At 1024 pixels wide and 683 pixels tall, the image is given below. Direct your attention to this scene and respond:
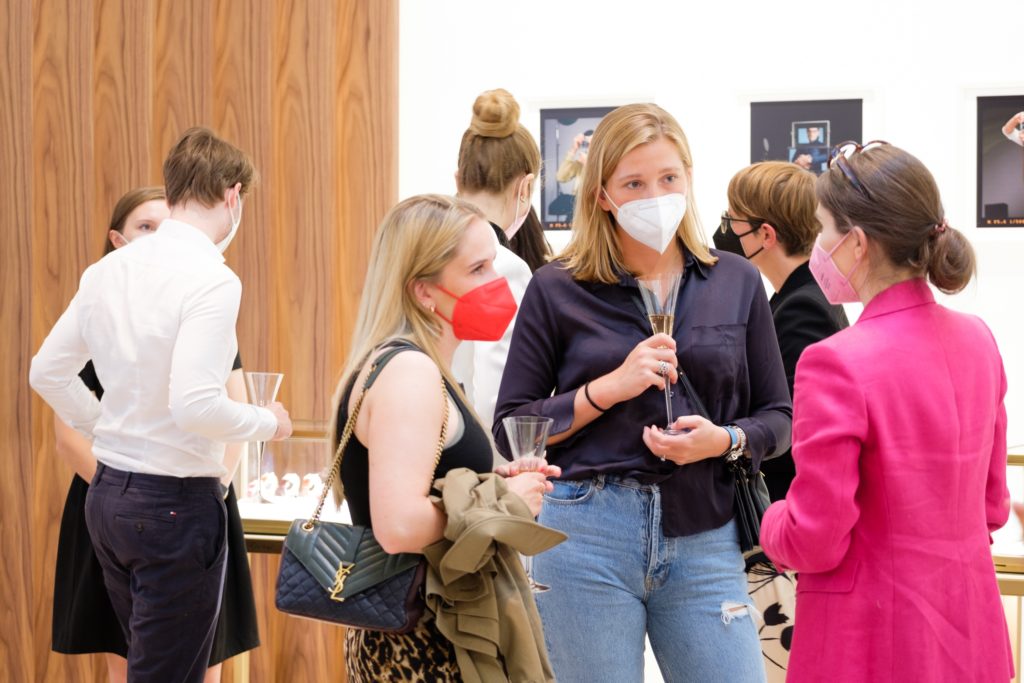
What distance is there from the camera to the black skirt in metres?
3.46

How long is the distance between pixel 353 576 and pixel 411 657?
18 centimetres

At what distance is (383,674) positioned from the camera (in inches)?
79.0

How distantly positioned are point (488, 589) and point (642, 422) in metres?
0.54

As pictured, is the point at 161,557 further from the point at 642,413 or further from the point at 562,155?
the point at 562,155

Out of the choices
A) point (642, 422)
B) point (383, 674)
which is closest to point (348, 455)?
point (383, 674)

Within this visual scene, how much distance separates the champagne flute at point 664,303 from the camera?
2.27m

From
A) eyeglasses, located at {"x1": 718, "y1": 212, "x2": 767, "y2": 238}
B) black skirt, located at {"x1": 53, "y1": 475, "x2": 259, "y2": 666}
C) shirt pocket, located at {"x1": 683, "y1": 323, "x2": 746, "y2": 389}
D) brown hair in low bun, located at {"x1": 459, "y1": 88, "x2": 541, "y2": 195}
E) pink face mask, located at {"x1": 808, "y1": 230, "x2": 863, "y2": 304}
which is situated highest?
brown hair in low bun, located at {"x1": 459, "y1": 88, "x2": 541, "y2": 195}

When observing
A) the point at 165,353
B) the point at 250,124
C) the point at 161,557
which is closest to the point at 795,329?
the point at 165,353

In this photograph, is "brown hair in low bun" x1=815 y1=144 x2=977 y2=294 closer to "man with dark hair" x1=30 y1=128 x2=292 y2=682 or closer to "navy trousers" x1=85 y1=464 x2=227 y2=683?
"man with dark hair" x1=30 y1=128 x2=292 y2=682

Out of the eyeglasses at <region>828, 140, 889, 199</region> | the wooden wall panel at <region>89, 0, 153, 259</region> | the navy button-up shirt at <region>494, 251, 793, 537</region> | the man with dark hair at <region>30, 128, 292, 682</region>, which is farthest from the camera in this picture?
the wooden wall panel at <region>89, 0, 153, 259</region>

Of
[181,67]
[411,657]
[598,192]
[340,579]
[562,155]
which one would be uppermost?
[181,67]

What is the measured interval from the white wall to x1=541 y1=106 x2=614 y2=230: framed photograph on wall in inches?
2.4

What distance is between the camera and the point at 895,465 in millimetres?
1914

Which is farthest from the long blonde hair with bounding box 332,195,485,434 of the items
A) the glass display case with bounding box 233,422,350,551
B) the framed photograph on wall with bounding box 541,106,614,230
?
the framed photograph on wall with bounding box 541,106,614,230
